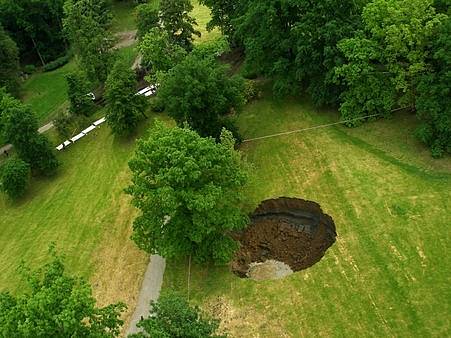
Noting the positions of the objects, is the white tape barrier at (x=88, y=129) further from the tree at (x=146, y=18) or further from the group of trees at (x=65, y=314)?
the group of trees at (x=65, y=314)

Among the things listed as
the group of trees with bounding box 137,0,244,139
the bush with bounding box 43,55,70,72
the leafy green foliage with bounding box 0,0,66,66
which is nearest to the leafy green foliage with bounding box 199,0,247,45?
the group of trees with bounding box 137,0,244,139

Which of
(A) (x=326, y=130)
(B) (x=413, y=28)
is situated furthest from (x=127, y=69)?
(B) (x=413, y=28)

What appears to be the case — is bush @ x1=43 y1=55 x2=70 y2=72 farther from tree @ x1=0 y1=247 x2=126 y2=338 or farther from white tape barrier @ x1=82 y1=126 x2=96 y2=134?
tree @ x1=0 y1=247 x2=126 y2=338

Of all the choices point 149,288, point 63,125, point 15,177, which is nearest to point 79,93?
point 63,125

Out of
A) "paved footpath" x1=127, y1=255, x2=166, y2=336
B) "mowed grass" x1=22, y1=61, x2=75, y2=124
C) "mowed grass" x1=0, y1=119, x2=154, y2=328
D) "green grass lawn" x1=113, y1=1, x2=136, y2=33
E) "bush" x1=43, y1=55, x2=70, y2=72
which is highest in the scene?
"green grass lawn" x1=113, y1=1, x2=136, y2=33

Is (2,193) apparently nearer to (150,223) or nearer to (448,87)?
(150,223)

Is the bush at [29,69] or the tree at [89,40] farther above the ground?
the tree at [89,40]

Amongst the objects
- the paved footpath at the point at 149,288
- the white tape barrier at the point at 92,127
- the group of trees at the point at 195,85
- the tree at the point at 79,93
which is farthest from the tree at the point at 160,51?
the paved footpath at the point at 149,288
